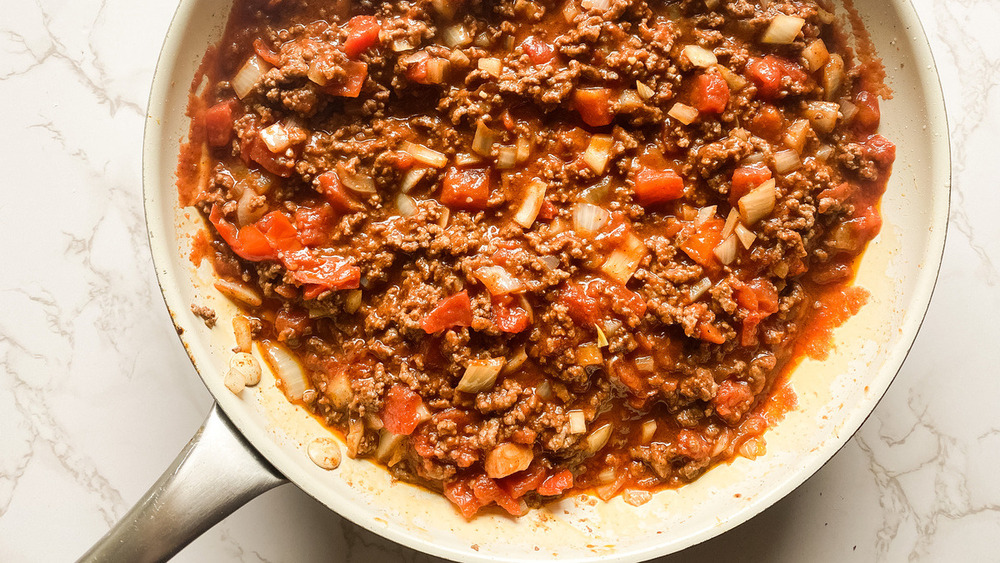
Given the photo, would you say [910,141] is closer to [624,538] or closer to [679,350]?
[679,350]

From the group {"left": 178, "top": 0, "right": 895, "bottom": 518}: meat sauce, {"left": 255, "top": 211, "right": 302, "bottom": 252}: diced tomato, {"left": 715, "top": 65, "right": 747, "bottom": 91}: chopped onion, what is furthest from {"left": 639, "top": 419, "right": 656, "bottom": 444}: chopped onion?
{"left": 255, "top": 211, "right": 302, "bottom": 252}: diced tomato

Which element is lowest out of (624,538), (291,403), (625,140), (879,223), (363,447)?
(624,538)

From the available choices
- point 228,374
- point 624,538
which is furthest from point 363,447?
point 624,538

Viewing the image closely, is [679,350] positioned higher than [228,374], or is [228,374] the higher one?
[228,374]

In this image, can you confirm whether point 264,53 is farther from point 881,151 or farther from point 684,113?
point 881,151

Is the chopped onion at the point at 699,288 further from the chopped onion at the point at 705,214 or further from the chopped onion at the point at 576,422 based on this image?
the chopped onion at the point at 576,422

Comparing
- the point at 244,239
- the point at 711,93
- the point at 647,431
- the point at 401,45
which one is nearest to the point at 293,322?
the point at 244,239

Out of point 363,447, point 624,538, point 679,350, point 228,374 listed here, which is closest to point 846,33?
point 679,350

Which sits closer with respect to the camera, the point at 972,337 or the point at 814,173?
the point at 814,173
